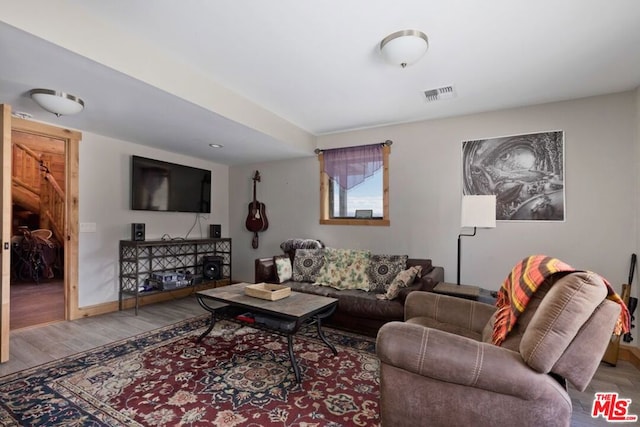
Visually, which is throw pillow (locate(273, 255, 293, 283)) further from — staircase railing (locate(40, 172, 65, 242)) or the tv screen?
staircase railing (locate(40, 172, 65, 242))

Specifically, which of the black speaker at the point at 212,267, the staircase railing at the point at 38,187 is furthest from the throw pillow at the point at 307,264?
the staircase railing at the point at 38,187

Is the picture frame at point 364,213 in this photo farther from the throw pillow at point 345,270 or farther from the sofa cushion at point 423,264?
the sofa cushion at point 423,264

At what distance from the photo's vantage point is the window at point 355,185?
3863 millimetres

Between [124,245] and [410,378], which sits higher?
[124,245]

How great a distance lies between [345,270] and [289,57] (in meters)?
2.25

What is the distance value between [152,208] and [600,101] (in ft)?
16.9

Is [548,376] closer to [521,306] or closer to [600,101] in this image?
[521,306]

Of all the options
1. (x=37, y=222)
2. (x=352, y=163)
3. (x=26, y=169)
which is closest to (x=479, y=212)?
(x=352, y=163)

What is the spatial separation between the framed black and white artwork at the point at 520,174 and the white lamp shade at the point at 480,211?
543 mm

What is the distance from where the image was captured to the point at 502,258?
316 centimetres

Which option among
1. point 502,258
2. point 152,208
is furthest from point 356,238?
point 152,208

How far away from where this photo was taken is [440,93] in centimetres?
283

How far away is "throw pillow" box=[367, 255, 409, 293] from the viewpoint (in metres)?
3.18

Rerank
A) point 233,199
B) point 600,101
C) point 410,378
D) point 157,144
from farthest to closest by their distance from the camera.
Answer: point 233,199, point 157,144, point 600,101, point 410,378
